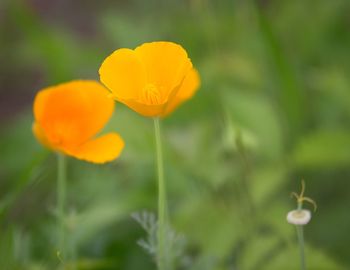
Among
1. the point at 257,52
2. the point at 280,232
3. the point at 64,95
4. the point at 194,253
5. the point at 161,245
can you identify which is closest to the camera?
the point at 161,245

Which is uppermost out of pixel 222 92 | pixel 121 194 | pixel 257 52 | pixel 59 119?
pixel 257 52

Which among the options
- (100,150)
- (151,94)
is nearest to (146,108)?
(151,94)

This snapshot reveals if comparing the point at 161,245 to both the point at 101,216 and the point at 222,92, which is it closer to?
the point at 101,216

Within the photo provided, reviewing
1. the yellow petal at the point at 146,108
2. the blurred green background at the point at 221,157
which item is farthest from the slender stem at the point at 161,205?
the blurred green background at the point at 221,157

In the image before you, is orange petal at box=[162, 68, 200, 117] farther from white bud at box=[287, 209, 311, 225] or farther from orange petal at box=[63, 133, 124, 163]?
white bud at box=[287, 209, 311, 225]

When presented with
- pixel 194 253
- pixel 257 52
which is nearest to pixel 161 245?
pixel 194 253

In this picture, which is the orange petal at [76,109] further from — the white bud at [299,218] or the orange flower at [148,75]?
the white bud at [299,218]
